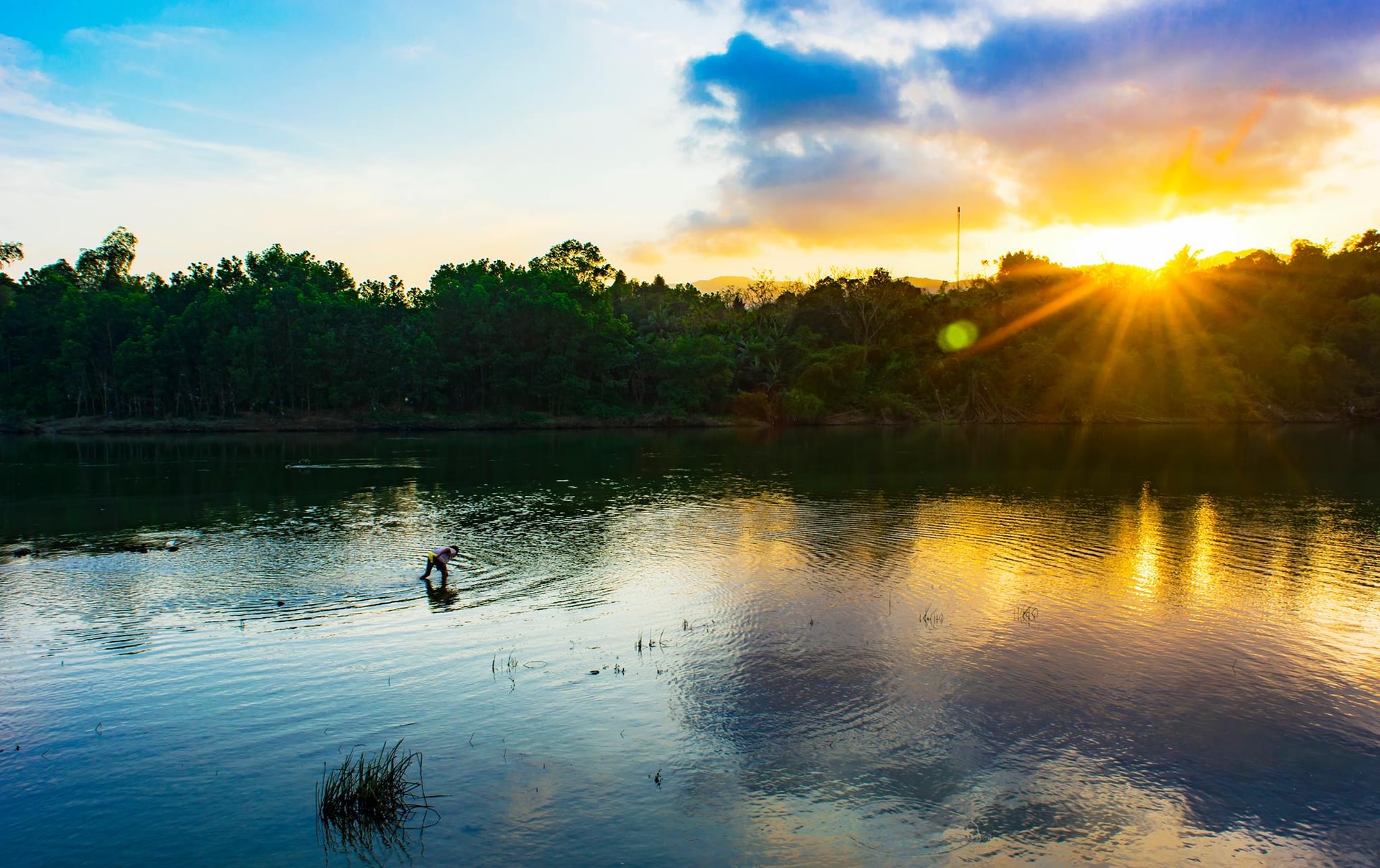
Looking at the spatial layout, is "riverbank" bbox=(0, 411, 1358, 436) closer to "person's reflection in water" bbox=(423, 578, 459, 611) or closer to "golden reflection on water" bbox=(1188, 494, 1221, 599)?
"golden reflection on water" bbox=(1188, 494, 1221, 599)

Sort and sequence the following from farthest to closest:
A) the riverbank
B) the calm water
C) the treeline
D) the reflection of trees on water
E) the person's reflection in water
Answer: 1. the treeline
2. the riverbank
3. the person's reflection in water
4. the reflection of trees on water
5. the calm water

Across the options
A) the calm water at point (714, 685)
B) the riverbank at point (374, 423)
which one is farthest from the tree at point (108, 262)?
the calm water at point (714, 685)

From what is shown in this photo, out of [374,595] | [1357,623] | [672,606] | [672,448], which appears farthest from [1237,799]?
[672,448]

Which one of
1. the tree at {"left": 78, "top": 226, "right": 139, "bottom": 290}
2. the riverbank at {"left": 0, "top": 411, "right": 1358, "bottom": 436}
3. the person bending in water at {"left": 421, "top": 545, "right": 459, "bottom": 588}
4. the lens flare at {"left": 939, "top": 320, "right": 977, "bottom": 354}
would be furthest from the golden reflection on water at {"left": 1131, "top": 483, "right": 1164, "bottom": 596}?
the tree at {"left": 78, "top": 226, "right": 139, "bottom": 290}

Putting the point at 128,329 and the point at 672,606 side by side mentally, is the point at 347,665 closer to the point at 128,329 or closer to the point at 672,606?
the point at 672,606

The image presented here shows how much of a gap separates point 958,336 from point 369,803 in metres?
129

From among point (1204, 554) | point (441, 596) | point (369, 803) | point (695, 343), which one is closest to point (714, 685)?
point (369, 803)

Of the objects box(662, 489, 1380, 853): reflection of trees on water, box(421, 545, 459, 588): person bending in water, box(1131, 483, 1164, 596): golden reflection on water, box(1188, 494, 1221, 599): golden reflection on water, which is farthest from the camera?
box(421, 545, 459, 588): person bending in water

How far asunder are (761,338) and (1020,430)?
40.4 m

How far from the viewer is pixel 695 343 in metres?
116

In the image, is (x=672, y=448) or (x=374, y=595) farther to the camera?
(x=672, y=448)

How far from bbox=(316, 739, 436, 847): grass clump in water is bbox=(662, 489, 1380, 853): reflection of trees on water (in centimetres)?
483

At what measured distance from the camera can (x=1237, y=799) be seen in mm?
11797

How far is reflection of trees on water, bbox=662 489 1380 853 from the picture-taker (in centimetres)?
1177
